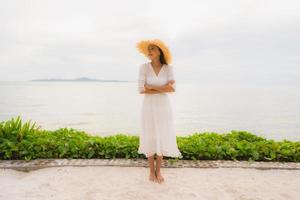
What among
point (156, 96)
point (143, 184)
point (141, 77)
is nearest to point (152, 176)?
point (143, 184)

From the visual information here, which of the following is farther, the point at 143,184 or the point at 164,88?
the point at 143,184

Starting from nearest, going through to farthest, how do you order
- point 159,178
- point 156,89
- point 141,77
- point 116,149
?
point 156,89, point 141,77, point 159,178, point 116,149

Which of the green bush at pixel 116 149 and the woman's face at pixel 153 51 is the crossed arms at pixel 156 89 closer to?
the woman's face at pixel 153 51

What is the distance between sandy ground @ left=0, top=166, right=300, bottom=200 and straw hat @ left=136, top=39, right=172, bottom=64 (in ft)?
6.67

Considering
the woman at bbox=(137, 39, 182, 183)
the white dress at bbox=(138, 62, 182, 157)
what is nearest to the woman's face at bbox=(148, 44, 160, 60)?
the woman at bbox=(137, 39, 182, 183)

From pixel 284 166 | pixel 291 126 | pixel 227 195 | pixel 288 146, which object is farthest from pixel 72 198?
pixel 291 126

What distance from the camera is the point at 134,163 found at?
6750 millimetres

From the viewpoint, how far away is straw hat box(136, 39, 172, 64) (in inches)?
221

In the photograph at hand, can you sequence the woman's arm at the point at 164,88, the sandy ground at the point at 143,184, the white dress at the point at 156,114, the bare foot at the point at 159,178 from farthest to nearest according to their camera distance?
the bare foot at the point at 159,178
the white dress at the point at 156,114
the woman's arm at the point at 164,88
the sandy ground at the point at 143,184

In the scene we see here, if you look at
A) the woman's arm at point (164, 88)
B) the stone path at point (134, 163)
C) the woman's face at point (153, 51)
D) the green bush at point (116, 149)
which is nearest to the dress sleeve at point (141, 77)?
the woman's arm at point (164, 88)

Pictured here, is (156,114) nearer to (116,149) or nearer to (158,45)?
(158,45)

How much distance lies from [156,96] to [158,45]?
818 mm

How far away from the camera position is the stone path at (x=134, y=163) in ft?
21.8

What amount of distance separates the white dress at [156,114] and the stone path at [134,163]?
0.99 m
